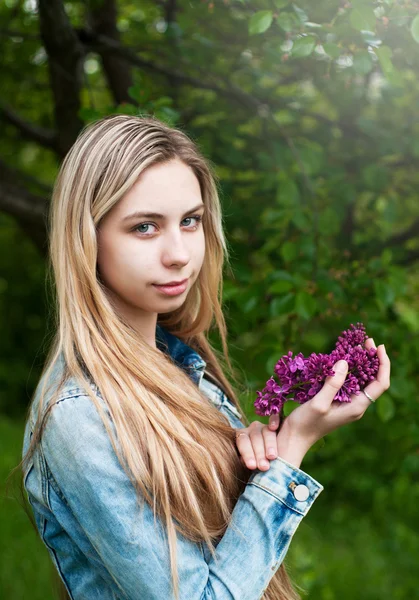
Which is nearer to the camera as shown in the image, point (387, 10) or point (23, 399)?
point (387, 10)

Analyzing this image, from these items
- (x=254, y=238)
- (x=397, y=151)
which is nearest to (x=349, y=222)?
(x=397, y=151)

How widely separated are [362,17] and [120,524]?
1.51 meters

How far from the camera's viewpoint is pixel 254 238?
3.13m

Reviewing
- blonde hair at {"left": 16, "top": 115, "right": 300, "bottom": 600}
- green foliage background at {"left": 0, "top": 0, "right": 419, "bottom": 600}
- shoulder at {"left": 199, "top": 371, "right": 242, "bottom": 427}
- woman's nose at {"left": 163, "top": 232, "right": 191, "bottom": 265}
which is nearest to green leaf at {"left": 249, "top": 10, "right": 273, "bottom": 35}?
green foliage background at {"left": 0, "top": 0, "right": 419, "bottom": 600}

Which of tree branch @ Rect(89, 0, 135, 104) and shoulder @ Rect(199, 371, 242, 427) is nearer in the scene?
shoulder @ Rect(199, 371, 242, 427)

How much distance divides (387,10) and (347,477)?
4521mm

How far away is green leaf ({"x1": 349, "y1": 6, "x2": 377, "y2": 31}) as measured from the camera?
1.90m

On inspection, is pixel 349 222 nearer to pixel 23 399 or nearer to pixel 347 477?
pixel 347 477

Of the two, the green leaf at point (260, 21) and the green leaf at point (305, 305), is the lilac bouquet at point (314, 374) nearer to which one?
the green leaf at point (305, 305)

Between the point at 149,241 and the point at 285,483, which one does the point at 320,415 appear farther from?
the point at 149,241

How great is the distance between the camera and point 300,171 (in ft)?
9.97

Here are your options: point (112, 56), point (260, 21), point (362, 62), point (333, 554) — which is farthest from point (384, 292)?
point (333, 554)

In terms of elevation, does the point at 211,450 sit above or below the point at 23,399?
above

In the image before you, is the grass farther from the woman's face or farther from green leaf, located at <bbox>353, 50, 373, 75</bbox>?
green leaf, located at <bbox>353, 50, 373, 75</bbox>
